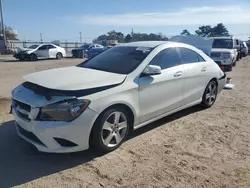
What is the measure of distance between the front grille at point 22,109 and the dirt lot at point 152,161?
62cm

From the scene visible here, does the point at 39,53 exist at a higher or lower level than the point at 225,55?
higher

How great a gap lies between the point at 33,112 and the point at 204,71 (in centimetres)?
383

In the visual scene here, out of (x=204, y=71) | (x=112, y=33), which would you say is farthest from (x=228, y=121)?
(x=112, y=33)

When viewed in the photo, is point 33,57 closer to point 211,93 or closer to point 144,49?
point 211,93

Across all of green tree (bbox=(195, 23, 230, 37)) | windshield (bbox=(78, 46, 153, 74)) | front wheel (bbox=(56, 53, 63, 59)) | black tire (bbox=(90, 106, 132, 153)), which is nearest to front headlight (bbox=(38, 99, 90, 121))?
black tire (bbox=(90, 106, 132, 153))

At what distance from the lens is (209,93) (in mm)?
6109

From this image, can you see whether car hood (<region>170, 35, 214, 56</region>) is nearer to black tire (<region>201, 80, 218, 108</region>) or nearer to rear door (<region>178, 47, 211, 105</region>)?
black tire (<region>201, 80, 218, 108</region>)

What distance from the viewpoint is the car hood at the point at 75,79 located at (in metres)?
3.53

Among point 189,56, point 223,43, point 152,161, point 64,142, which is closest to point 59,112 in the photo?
point 64,142

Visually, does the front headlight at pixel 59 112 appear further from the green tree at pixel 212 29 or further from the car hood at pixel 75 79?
the green tree at pixel 212 29

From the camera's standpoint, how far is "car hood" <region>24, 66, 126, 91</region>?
353 centimetres

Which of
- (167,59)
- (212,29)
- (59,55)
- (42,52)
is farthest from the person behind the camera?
(212,29)

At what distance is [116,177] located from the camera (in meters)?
3.25

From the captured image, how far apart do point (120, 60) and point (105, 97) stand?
123cm
